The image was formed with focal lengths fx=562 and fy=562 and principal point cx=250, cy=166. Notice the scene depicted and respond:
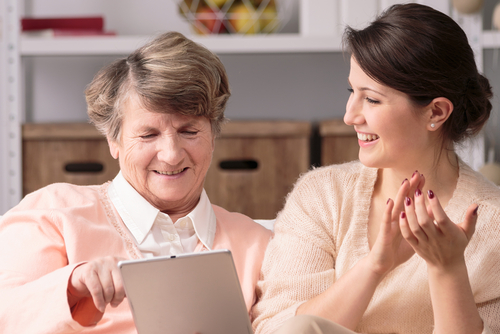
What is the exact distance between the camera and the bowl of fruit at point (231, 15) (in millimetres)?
2021

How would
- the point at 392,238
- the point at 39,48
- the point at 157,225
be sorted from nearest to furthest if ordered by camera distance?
the point at 392,238 → the point at 157,225 → the point at 39,48

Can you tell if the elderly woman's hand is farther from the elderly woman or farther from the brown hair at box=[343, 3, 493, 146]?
the brown hair at box=[343, 3, 493, 146]

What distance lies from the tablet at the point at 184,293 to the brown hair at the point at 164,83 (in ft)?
1.31

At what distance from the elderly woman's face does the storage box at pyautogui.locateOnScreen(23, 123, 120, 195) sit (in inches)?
31.7

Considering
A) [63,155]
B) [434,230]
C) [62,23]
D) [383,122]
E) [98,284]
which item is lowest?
[63,155]

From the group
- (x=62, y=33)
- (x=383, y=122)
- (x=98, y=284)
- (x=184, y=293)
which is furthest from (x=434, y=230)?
(x=62, y=33)

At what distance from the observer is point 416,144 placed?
3.74 feet

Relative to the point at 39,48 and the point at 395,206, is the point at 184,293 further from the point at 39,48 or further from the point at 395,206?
the point at 39,48

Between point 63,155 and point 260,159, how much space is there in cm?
70

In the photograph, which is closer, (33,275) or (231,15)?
(33,275)

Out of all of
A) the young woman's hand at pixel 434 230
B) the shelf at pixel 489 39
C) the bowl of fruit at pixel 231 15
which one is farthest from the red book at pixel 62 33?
the young woman's hand at pixel 434 230

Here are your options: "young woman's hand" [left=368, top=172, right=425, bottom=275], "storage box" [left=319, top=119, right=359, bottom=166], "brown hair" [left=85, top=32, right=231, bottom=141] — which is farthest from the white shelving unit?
"young woman's hand" [left=368, top=172, right=425, bottom=275]

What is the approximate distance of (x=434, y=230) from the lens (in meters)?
0.87

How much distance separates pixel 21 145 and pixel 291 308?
1.30m
